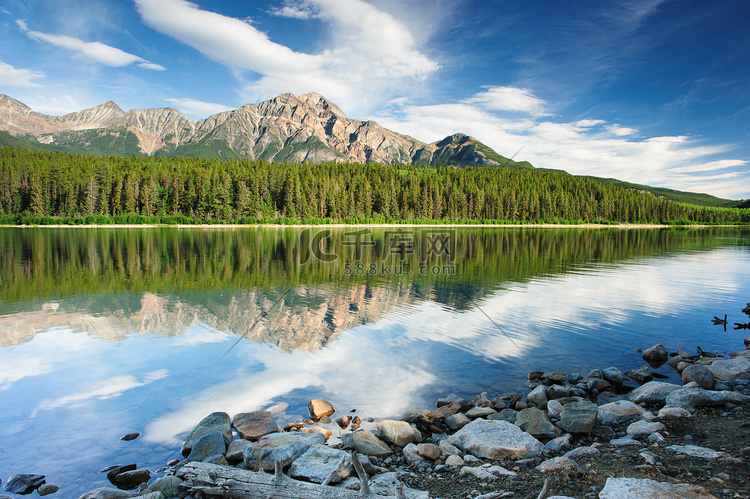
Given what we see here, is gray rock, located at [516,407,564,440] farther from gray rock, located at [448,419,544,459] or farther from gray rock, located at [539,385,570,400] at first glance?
gray rock, located at [539,385,570,400]

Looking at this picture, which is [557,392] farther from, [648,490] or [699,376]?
[648,490]

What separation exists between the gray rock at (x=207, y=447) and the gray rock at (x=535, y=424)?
5.23 meters

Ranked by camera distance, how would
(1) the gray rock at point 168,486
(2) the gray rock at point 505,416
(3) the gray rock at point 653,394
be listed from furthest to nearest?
(3) the gray rock at point 653,394 → (2) the gray rock at point 505,416 → (1) the gray rock at point 168,486

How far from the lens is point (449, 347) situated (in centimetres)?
1250

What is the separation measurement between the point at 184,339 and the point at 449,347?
8449 mm

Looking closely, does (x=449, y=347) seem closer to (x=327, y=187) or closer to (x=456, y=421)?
(x=456, y=421)

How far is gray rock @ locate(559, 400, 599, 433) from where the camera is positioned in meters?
7.11

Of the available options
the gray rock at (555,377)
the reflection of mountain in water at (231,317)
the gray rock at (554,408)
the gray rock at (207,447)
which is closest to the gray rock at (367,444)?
the gray rock at (207,447)

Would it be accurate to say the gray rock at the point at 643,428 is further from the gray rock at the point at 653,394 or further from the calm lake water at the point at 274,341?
the calm lake water at the point at 274,341

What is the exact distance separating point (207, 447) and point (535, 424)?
5651mm

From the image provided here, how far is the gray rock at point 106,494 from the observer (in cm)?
529

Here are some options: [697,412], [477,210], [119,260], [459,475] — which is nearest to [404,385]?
[459,475]

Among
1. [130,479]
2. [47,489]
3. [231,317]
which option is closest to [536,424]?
[130,479]

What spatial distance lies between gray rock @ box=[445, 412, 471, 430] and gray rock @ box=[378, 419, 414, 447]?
0.95 meters
